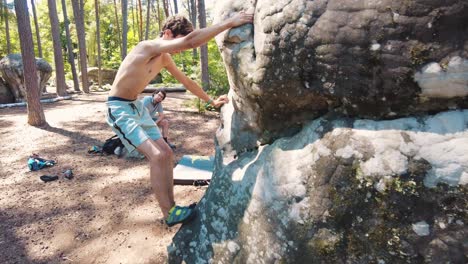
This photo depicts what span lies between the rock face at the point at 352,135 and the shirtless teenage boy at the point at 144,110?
396 mm

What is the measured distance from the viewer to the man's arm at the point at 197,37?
2.75 meters

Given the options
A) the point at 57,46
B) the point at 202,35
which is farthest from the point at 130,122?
the point at 57,46

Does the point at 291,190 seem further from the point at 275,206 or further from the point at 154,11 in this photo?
the point at 154,11

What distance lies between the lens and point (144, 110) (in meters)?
3.67

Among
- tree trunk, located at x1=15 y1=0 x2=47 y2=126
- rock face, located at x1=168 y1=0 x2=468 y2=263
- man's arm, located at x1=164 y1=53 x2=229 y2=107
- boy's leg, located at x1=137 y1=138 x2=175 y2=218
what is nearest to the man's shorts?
boy's leg, located at x1=137 y1=138 x2=175 y2=218

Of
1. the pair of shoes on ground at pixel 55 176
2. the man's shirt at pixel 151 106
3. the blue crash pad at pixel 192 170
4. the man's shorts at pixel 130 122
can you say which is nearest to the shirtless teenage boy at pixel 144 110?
the man's shorts at pixel 130 122

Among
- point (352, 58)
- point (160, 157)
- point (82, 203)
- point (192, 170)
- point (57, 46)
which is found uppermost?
point (57, 46)

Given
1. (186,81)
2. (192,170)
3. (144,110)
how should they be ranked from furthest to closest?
(192,170) → (186,81) → (144,110)

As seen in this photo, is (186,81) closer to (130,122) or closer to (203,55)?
(130,122)

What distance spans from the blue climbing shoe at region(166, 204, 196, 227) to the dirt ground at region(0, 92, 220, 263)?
0.55m

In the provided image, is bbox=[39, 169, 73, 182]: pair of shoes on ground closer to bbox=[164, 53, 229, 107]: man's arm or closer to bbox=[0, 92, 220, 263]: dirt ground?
bbox=[0, 92, 220, 263]: dirt ground

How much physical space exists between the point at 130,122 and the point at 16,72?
13106mm

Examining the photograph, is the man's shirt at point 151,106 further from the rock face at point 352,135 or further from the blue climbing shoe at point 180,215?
the rock face at point 352,135

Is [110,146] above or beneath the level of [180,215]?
beneath
